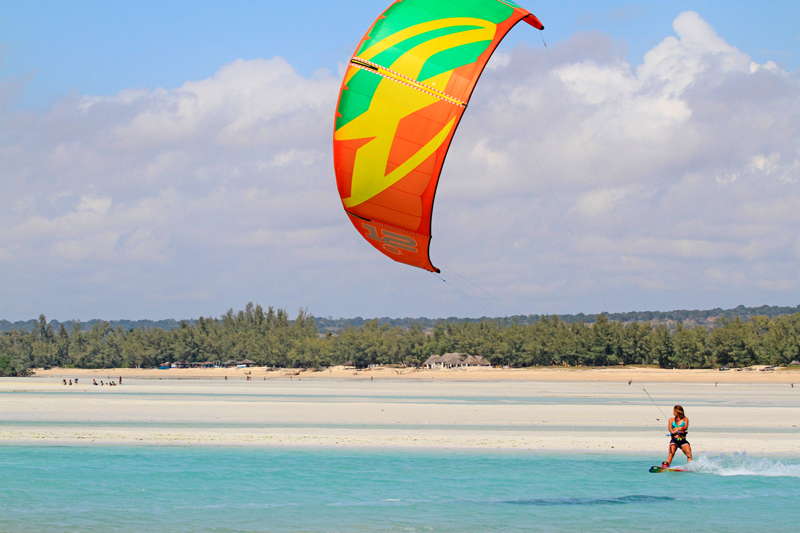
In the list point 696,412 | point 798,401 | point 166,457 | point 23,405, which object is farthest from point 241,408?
point 798,401

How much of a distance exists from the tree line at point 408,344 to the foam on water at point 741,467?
6025cm

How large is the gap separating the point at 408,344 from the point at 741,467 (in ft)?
300

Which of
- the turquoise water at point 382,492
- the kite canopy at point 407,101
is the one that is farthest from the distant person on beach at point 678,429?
the kite canopy at point 407,101

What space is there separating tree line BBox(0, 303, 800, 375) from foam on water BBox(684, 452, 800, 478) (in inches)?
2372

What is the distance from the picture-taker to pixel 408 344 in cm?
10650

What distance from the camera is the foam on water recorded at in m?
15.0

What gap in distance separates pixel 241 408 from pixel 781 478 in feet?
70.6

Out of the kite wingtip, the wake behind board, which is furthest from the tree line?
the kite wingtip

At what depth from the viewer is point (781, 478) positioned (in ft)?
47.9

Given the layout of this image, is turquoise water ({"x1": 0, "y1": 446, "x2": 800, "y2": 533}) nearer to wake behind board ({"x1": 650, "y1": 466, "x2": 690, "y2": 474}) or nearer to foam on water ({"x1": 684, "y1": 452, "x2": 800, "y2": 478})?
foam on water ({"x1": 684, "y1": 452, "x2": 800, "y2": 478})

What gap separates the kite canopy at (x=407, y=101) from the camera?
10.8 meters

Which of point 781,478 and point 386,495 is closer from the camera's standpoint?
point 386,495

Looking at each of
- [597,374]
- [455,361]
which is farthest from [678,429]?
[455,361]

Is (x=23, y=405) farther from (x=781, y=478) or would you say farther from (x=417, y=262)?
(x=781, y=478)
